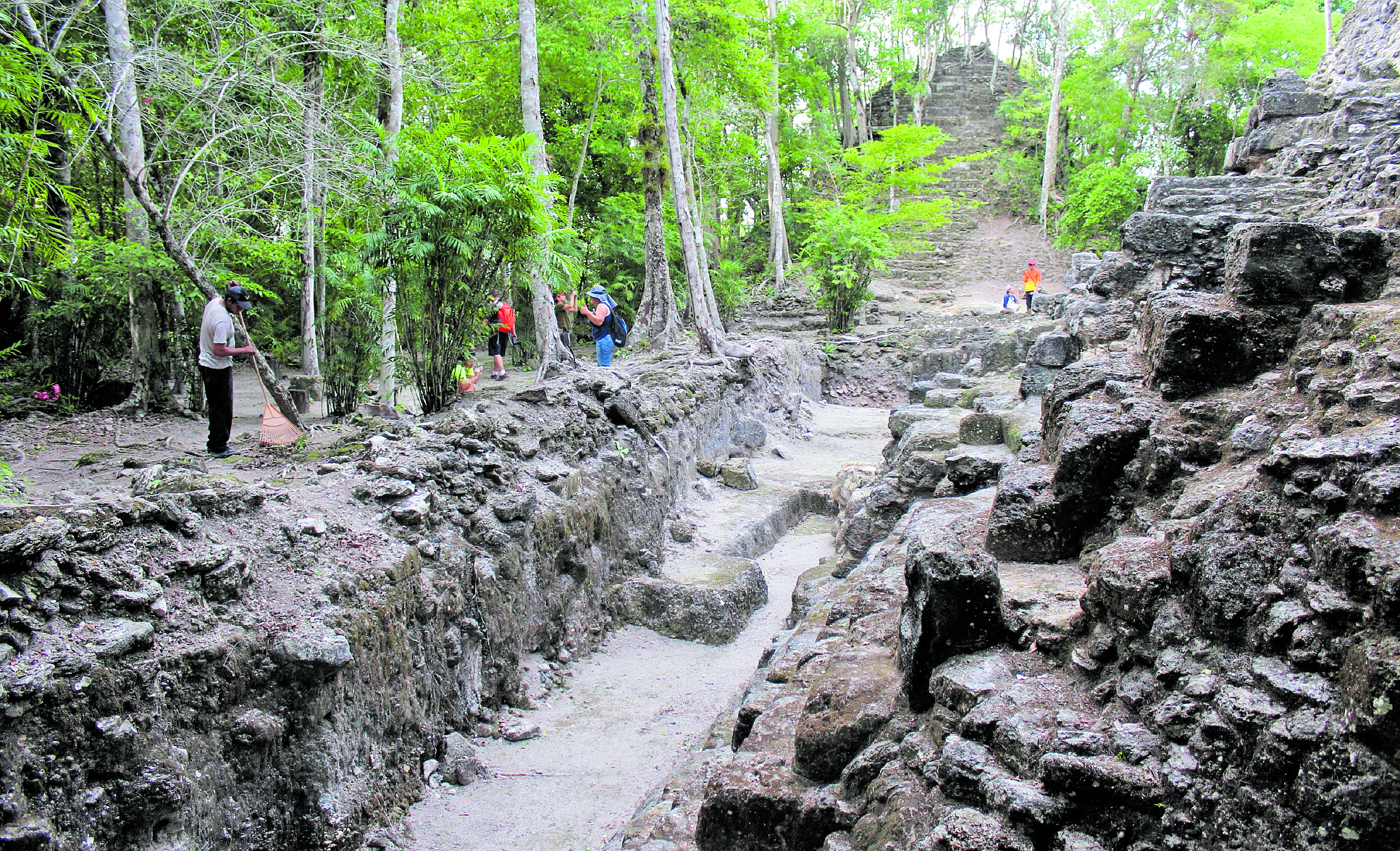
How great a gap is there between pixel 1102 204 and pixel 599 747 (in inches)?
826

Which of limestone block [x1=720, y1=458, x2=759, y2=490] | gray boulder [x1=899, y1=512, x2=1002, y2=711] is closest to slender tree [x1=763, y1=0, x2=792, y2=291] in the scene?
limestone block [x1=720, y1=458, x2=759, y2=490]

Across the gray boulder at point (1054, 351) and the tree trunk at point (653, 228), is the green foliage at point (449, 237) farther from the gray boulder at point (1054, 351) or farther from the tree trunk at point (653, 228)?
the tree trunk at point (653, 228)

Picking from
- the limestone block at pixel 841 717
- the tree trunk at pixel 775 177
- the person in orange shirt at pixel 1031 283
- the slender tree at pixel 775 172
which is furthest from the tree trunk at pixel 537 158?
the person in orange shirt at pixel 1031 283

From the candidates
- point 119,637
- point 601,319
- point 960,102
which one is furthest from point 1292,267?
point 960,102

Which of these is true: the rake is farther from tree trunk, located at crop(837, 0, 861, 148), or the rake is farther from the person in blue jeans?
tree trunk, located at crop(837, 0, 861, 148)

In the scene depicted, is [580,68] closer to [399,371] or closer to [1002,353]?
[1002,353]

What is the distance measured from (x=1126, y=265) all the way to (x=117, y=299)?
996cm

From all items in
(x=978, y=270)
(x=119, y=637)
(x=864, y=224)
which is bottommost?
(x=119, y=637)

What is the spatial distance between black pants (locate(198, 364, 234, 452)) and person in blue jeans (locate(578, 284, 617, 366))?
548cm

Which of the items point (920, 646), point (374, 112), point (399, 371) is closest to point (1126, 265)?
point (920, 646)

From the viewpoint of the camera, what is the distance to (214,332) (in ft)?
18.4

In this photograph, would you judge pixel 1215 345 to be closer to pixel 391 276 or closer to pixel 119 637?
pixel 119 637

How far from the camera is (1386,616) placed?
1.73 m

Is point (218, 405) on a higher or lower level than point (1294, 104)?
lower
